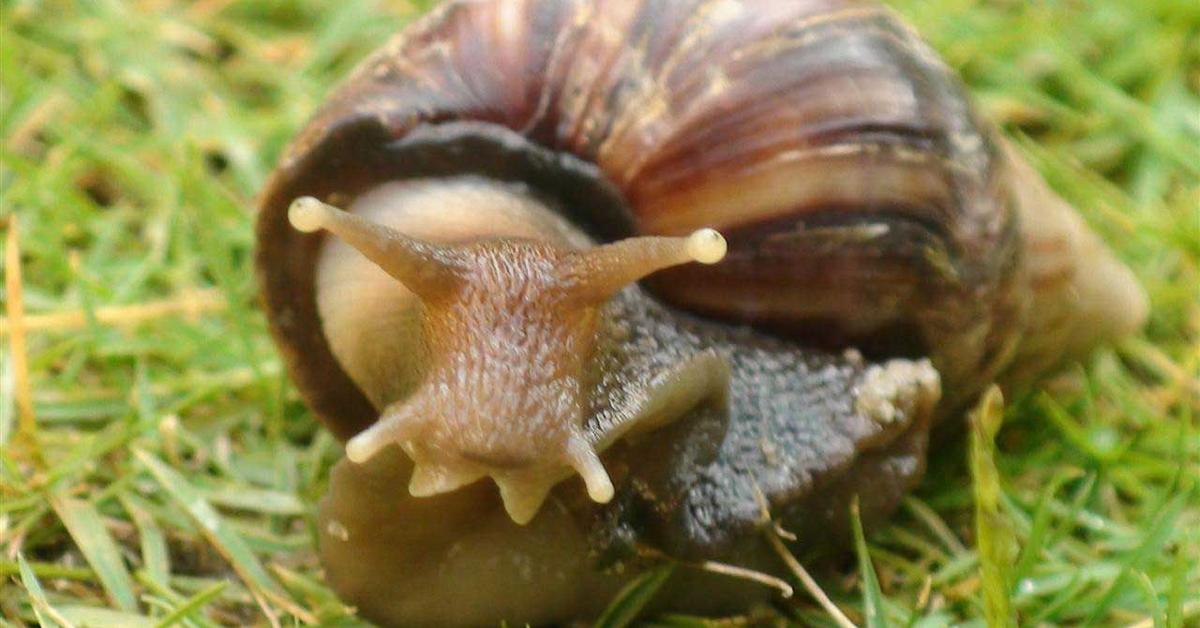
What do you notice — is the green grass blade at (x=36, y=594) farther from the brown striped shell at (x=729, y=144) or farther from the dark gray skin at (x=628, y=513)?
the brown striped shell at (x=729, y=144)

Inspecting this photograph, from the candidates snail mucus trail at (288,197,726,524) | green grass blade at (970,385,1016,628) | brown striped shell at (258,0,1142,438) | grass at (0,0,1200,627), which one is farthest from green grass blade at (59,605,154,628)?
green grass blade at (970,385,1016,628)

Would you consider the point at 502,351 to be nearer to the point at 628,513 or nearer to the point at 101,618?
the point at 628,513

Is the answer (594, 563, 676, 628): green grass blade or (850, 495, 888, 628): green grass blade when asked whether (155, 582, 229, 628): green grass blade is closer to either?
(594, 563, 676, 628): green grass blade

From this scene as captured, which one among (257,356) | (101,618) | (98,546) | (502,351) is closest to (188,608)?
(101,618)

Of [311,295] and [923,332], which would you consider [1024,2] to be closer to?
[923,332]

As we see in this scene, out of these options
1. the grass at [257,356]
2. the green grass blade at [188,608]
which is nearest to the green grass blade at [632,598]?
the grass at [257,356]

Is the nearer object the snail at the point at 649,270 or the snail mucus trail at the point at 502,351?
the snail mucus trail at the point at 502,351
